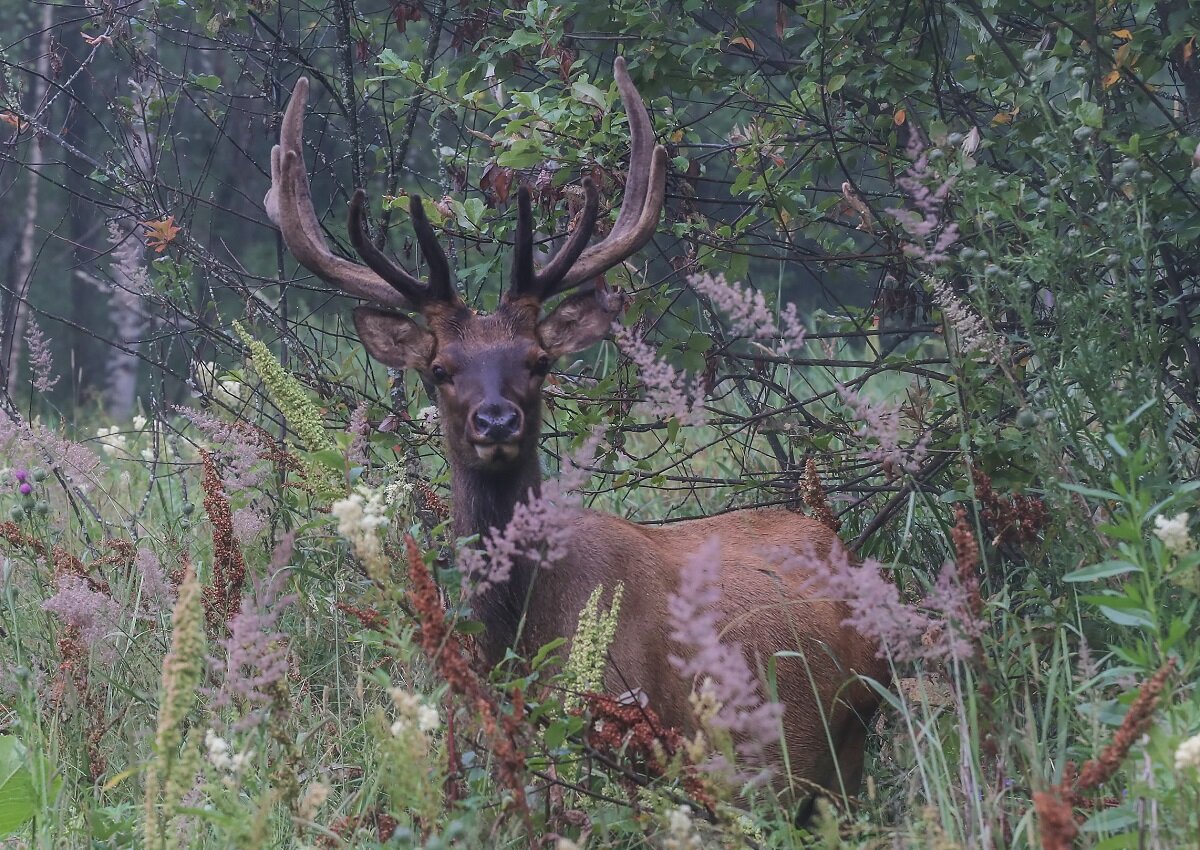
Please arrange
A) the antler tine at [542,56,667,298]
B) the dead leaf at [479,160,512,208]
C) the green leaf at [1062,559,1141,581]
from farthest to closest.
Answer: the dead leaf at [479,160,512,208], the antler tine at [542,56,667,298], the green leaf at [1062,559,1141,581]

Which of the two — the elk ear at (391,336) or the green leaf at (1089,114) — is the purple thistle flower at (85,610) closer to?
the elk ear at (391,336)

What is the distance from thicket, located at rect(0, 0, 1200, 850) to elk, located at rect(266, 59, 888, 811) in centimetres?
18

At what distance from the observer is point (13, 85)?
20.0 feet

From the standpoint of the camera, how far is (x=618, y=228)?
16.3ft

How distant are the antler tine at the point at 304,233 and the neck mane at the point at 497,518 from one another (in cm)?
75

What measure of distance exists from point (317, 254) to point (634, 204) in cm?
107

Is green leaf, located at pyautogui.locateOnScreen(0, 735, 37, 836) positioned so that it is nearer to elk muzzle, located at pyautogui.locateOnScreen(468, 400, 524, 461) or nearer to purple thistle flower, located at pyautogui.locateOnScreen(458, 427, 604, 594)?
purple thistle flower, located at pyautogui.locateOnScreen(458, 427, 604, 594)

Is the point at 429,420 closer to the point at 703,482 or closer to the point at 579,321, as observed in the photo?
the point at 579,321

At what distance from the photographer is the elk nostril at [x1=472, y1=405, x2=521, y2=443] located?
4.18 m

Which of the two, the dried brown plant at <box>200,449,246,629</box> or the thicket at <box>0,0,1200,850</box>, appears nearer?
the thicket at <box>0,0,1200,850</box>

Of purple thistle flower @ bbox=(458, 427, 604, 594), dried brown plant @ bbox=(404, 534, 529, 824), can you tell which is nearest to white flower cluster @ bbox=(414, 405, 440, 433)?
purple thistle flower @ bbox=(458, 427, 604, 594)

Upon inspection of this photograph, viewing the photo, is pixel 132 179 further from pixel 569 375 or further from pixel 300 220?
pixel 569 375

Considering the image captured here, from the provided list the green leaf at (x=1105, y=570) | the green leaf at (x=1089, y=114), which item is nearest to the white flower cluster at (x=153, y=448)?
the green leaf at (x=1089, y=114)

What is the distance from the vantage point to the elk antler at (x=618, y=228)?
4.69 metres
